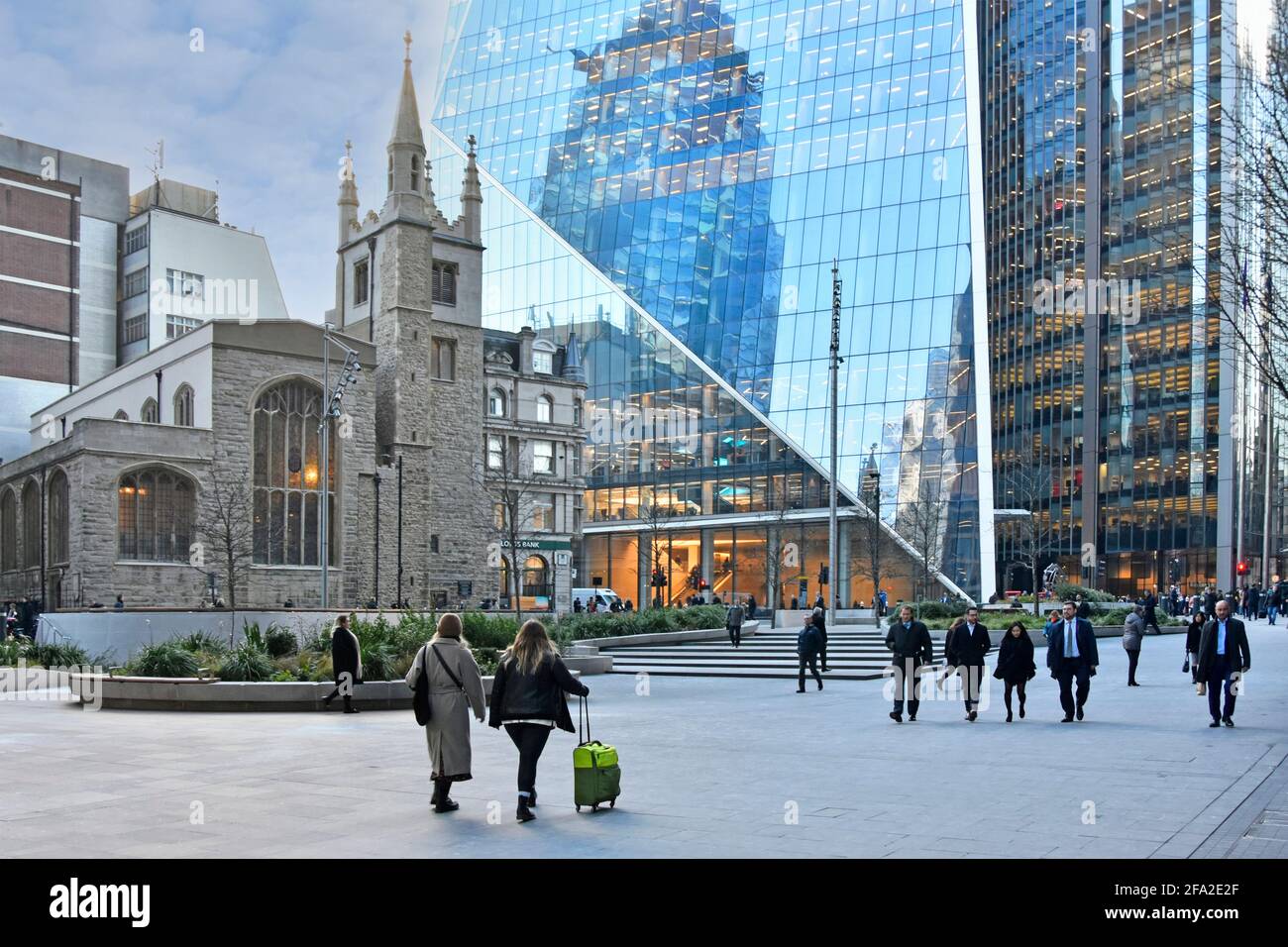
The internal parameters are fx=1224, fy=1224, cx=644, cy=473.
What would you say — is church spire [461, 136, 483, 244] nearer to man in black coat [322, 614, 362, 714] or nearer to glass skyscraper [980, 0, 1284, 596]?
glass skyscraper [980, 0, 1284, 596]

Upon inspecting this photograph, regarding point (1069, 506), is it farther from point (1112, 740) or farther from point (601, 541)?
point (1112, 740)

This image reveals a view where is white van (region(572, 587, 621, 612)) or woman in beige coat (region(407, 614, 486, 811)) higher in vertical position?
woman in beige coat (region(407, 614, 486, 811))

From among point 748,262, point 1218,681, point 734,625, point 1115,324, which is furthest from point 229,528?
point 1115,324

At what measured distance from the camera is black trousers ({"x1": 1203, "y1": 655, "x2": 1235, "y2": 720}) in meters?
16.9

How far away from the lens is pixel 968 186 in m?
62.2

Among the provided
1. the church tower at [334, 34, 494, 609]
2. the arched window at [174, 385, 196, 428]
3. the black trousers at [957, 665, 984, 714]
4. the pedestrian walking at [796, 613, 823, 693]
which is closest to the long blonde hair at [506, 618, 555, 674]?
the black trousers at [957, 665, 984, 714]

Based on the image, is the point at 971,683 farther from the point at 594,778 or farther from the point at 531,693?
the point at 531,693

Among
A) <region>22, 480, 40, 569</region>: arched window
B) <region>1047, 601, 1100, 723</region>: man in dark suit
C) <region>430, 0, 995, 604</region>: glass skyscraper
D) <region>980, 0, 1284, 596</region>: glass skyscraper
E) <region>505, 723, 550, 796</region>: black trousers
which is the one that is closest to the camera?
<region>505, 723, 550, 796</region>: black trousers

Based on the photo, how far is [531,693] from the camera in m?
10.5

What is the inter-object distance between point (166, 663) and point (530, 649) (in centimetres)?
1322

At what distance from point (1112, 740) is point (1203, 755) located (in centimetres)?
162

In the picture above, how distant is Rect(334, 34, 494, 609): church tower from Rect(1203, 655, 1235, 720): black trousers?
4366 cm
